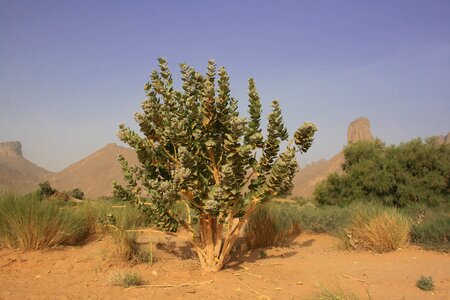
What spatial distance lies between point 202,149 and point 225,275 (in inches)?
88.2

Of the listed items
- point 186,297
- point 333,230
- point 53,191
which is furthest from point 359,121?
point 186,297

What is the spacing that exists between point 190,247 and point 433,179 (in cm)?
1390

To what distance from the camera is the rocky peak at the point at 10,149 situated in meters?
157

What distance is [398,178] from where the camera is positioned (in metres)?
18.7

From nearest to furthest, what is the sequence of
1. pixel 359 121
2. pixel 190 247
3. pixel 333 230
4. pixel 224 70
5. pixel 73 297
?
pixel 73 297 < pixel 224 70 < pixel 190 247 < pixel 333 230 < pixel 359 121

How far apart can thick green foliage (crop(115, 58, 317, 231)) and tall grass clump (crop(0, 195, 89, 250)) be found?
7.44ft

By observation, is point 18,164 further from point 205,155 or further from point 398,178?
point 205,155

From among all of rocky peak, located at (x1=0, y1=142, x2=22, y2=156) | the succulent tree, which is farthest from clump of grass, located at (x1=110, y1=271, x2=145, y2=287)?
rocky peak, located at (x1=0, y1=142, x2=22, y2=156)

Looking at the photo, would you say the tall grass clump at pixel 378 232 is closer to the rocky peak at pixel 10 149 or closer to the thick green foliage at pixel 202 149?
the thick green foliage at pixel 202 149

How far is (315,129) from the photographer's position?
6.55m

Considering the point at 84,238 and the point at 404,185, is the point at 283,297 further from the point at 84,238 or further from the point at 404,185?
the point at 404,185

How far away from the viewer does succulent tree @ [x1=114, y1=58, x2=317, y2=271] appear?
6.23 meters

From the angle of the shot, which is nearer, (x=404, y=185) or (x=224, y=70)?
(x=224, y=70)

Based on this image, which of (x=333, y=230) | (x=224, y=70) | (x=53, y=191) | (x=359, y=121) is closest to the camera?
(x=224, y=70)
